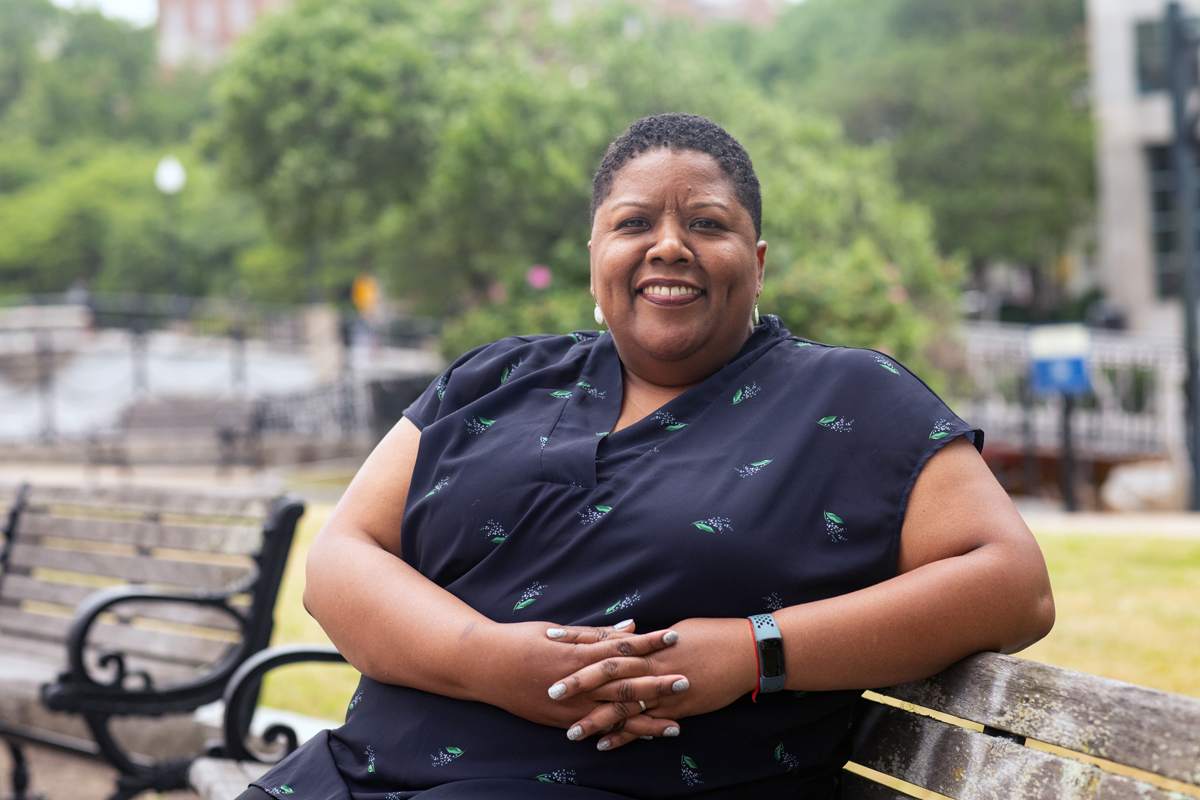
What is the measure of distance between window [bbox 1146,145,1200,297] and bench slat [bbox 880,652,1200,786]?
31.1 meters

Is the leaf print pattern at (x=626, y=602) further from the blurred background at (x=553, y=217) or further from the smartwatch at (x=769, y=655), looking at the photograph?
the blurred background at (x=553, y=217)

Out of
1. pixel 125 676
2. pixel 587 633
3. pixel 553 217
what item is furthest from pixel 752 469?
pixel 553 217

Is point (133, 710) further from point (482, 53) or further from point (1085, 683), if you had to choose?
point (482, 53)

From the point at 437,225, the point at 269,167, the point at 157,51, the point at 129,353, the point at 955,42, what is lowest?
the point at 129,353

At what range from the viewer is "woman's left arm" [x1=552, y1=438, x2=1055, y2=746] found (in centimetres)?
170

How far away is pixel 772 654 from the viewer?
1.73 meters

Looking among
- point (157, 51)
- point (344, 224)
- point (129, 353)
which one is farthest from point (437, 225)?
point (157, 51)

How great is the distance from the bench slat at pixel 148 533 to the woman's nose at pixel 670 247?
6.21 feet

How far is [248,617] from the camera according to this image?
3.40 metres

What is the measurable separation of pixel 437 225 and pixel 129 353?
12285mm

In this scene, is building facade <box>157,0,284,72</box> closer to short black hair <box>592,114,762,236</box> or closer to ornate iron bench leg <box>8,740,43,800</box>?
ornate iron bench leg <box>8,740,43,800</box>

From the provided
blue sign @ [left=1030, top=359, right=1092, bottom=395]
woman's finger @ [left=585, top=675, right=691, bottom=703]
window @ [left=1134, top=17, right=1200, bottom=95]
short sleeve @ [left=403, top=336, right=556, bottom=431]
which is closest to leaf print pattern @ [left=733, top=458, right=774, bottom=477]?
woman's finger @ [left=585, top=675, right=691, bottom=703]

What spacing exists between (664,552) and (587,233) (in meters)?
11.8

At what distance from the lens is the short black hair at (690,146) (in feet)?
6.90
